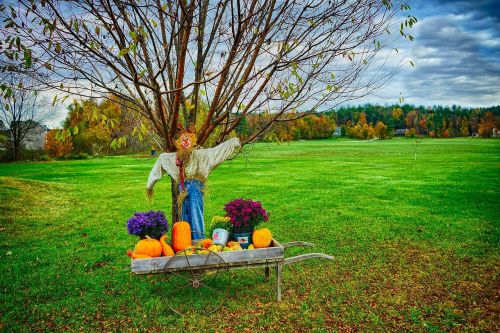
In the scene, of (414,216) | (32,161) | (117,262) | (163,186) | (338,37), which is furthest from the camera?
(32,161)

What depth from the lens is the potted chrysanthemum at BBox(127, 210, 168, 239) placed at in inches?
215

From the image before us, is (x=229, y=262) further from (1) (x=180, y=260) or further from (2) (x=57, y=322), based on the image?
(2) (x=57, y=322)

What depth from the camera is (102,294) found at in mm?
6168

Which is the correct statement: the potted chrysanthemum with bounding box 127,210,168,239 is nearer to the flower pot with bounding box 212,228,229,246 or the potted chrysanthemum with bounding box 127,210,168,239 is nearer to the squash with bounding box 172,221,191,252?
the squash with bounding box 172,221,191,252

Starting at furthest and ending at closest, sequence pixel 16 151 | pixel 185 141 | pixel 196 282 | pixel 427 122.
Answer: pixel 427 122, pixel 16 151, pixel 185 141, pixel 196 282

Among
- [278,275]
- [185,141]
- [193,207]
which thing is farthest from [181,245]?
[185,141]

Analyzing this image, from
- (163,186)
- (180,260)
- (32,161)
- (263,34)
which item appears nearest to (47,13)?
(263,34)

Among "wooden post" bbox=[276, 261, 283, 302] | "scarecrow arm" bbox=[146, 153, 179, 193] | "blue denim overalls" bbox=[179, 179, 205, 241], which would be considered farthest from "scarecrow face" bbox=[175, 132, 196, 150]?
"wooden post" bbox=[276, 261, 283, 302]

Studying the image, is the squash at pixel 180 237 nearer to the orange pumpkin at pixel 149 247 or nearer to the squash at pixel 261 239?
the orange pumpkin at pixel 149 247

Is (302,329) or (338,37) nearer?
(302,329)

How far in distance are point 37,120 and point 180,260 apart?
51.6m

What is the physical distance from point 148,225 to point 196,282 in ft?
3.59

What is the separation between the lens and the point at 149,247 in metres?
5.18

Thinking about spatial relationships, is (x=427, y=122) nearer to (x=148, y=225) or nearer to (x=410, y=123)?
(x=410, y=123)
